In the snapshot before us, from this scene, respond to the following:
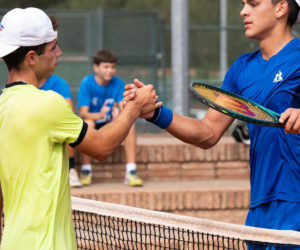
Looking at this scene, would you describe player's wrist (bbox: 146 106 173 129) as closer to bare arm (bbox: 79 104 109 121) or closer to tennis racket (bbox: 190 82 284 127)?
tennis racket (bbox: 190 82 284 127)

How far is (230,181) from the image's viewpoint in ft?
27.1

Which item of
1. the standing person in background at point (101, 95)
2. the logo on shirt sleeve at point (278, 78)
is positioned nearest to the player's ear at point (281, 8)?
the logo on shirt sleeve at point (278, 78)

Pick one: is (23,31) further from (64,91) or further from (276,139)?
(64,91)

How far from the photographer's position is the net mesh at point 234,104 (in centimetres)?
357

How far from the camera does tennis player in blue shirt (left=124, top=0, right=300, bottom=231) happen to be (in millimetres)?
3695

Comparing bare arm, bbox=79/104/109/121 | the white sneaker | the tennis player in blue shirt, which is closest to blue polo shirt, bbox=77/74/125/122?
bare arm, bbox=79/104/109/121

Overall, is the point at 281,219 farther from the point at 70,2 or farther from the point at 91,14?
the point at 70,2

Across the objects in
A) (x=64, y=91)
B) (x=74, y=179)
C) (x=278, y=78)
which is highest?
(x=278, y=78)

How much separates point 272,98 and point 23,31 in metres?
1.26

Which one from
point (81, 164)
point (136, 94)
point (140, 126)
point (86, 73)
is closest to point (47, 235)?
point (136, 94)

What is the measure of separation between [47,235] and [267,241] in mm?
1152

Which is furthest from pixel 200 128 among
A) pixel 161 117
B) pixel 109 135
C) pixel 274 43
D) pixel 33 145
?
pixel 33 145

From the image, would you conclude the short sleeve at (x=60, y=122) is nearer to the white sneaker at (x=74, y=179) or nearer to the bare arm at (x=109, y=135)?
the bare arm at (x=109, y=135)

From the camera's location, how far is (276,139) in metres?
3.73
